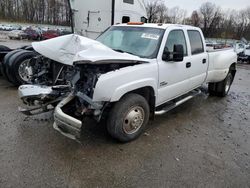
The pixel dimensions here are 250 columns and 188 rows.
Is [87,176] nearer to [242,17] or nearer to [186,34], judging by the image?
[186,34]

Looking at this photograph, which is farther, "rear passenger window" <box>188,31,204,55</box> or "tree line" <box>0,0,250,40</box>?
"tree line" <box>0,0,250,40</box>

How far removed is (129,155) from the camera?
135 inches

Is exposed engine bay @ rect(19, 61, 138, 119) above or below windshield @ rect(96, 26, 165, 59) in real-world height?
below

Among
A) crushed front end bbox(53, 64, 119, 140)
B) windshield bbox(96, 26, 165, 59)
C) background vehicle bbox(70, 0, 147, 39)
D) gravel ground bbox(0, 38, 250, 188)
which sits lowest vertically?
gravel ground bbox(0, 38, 250, 188)

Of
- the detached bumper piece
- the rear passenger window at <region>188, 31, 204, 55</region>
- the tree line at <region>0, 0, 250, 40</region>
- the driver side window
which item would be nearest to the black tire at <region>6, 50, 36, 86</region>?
the detached bumper piece

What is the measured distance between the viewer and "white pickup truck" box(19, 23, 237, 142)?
3178 millimetres

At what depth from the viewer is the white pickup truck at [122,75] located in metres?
3.18

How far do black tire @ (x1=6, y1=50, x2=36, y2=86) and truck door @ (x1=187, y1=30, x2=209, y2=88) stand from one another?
4213 mm

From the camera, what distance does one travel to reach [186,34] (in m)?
4.74

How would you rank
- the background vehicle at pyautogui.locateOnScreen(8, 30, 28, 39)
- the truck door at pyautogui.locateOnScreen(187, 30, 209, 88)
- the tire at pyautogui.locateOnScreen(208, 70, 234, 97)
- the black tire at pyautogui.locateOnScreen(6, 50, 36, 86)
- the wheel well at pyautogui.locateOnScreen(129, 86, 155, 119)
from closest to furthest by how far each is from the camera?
the wheel well at pyautogui.locateOnScreen(129, 86, 155, 119)
the truck door at pyautogui.locateOnScreen(187, 30, 209, 88)
the black tire at pyautogui.locateOnScreen(6, 50, 36, 86)
the tire at pyautogui.locateOnScreen(208, 70, 234, 97)
the background vehicle at pyautogui.locateOnScreen(8, 30, 28, 39)

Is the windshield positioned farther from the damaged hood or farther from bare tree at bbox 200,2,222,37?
bare tree at bbox 200,2,222,37

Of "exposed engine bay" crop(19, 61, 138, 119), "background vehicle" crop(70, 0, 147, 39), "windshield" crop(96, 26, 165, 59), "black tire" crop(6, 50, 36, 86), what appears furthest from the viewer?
"background vehicle" crop(70, 0, 147, 39)

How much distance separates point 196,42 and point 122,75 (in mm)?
2643

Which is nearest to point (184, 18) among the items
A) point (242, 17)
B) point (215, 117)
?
point (242, 17)
